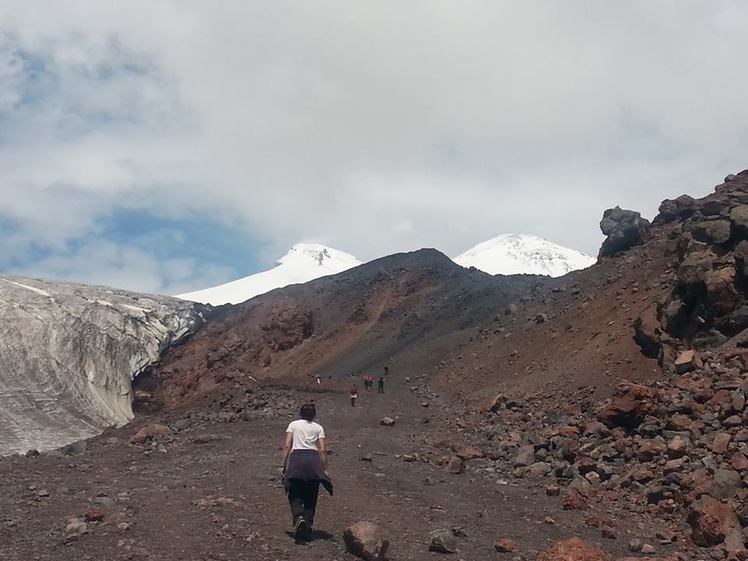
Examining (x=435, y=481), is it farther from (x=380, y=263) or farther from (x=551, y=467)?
(x=380, y=263)

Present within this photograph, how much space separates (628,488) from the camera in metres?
11.2

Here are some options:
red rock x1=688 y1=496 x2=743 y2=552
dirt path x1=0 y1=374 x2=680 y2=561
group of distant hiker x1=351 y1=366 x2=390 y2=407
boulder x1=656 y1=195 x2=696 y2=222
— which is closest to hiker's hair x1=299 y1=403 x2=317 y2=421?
dirt path x1=0 y1=374 x2=680 y2=561

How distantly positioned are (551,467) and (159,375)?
3820 cm

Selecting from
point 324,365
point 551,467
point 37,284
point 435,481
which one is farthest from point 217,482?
point 37,284

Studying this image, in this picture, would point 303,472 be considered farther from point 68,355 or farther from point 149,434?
point 68,355

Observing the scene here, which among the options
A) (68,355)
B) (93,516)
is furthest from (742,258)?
(68,355)

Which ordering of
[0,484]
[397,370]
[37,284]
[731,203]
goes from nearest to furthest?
[0,484] < [731,203] < [397,370] < [37,284]

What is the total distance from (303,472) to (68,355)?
35.1m

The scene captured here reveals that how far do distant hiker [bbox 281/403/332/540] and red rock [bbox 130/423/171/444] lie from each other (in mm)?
8896

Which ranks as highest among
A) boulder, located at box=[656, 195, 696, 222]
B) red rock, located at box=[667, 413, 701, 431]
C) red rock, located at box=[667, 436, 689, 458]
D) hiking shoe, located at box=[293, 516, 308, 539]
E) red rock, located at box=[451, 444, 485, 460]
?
boulder, located at box=[656, 195, 696, 222]

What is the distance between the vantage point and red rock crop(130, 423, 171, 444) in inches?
624

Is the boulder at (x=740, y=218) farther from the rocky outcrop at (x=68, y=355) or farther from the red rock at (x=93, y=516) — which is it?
the rocky outcrop at (x=68, y=355)

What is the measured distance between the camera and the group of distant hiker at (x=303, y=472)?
783 cm

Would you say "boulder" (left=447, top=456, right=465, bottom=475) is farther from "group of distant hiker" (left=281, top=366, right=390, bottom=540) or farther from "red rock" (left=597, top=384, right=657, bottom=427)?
"group of distant hiker" (left=281, top=366, right=390, bottom=540)
